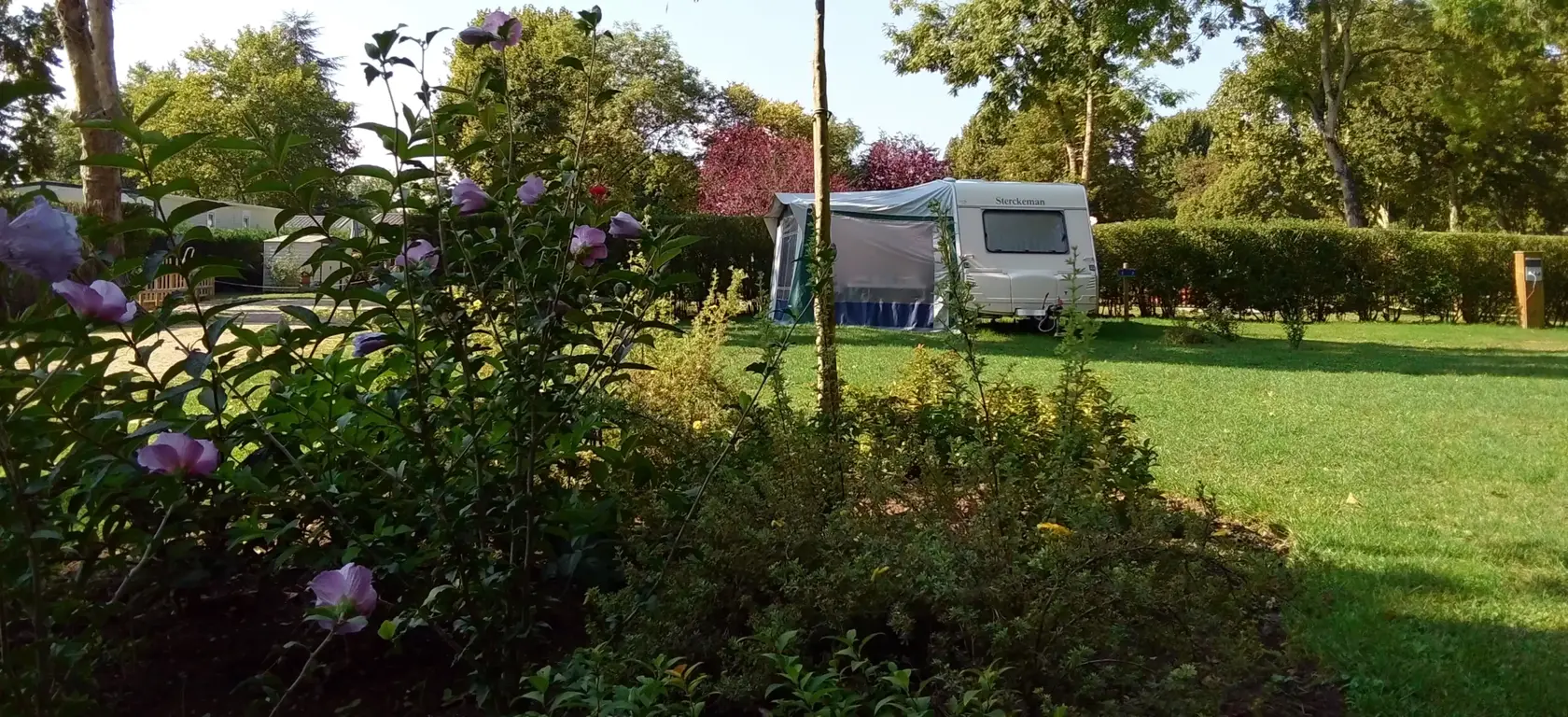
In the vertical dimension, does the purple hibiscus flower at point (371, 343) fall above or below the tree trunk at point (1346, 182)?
below

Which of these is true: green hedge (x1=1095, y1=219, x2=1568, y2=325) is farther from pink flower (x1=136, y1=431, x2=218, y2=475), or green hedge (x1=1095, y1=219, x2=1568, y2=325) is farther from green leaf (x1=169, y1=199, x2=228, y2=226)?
pink flower (x1=136, y1=431, x2=218, y2=475)

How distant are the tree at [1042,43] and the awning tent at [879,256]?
2841mm

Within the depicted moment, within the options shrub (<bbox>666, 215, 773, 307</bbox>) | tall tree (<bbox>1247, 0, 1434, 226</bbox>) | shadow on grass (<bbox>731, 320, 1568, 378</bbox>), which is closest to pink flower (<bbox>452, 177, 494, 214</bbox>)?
shadow on grass (<bbox>731, 320, 1568, 378</bbox>)

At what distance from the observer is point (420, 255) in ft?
6.00

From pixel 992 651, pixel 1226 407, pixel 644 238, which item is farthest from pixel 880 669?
pixel 1226 407

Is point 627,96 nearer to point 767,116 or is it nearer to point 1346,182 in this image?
point 767,116

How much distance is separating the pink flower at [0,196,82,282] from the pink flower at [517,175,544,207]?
0.76 meters

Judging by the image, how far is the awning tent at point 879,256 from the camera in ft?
46.2

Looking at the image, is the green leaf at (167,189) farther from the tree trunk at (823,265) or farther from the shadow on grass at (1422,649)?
the shadow on grass at (1422,649)

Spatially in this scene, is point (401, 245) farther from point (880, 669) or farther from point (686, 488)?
point (880, 669)

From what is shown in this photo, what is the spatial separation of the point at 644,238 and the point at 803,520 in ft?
2.10

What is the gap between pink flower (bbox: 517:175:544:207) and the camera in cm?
188

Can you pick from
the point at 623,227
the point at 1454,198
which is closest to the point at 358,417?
the point at 623,227

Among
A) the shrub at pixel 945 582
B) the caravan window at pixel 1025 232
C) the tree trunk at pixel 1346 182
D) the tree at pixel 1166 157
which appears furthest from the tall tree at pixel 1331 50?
the shrub at pixel 945 582
